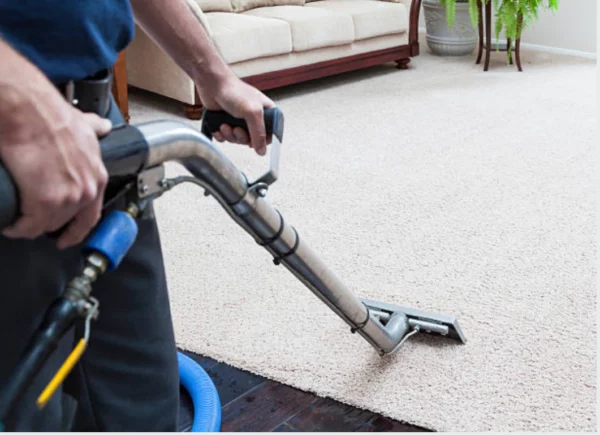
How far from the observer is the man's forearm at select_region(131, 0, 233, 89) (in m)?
1.12

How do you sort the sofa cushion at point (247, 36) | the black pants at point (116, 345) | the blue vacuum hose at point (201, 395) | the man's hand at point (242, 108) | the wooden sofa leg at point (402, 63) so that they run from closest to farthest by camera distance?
→ the black pants at point (116, 345), the man's hand at point (242, 108), the blue vacuum hose at point (201, 395), the sofa cushion at point (247, 36), the wooden sofa leg at point (402, 63)

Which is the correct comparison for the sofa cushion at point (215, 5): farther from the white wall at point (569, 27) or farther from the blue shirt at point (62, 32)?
the blue shirt at point (62, 32)

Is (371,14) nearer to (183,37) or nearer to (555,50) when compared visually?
(555,50)

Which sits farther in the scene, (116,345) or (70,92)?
(116,345)

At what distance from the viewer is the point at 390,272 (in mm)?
2287

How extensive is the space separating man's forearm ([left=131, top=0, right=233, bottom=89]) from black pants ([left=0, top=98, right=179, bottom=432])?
0.17m

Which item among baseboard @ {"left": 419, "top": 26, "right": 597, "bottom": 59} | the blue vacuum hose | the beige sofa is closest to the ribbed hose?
the blue vacuum hose

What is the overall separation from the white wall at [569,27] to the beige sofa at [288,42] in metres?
1.02

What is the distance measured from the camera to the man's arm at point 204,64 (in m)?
1.10

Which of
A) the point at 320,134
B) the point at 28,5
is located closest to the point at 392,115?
the point at 320,134

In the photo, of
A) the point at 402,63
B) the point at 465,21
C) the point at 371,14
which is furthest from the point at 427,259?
the point at 465,21

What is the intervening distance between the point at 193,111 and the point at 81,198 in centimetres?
329

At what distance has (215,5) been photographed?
427 cm

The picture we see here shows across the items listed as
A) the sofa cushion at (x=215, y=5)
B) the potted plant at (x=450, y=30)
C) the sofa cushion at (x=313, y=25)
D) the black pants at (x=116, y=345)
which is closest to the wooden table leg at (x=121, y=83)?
the sofa cushion at (x=215, y=5)
